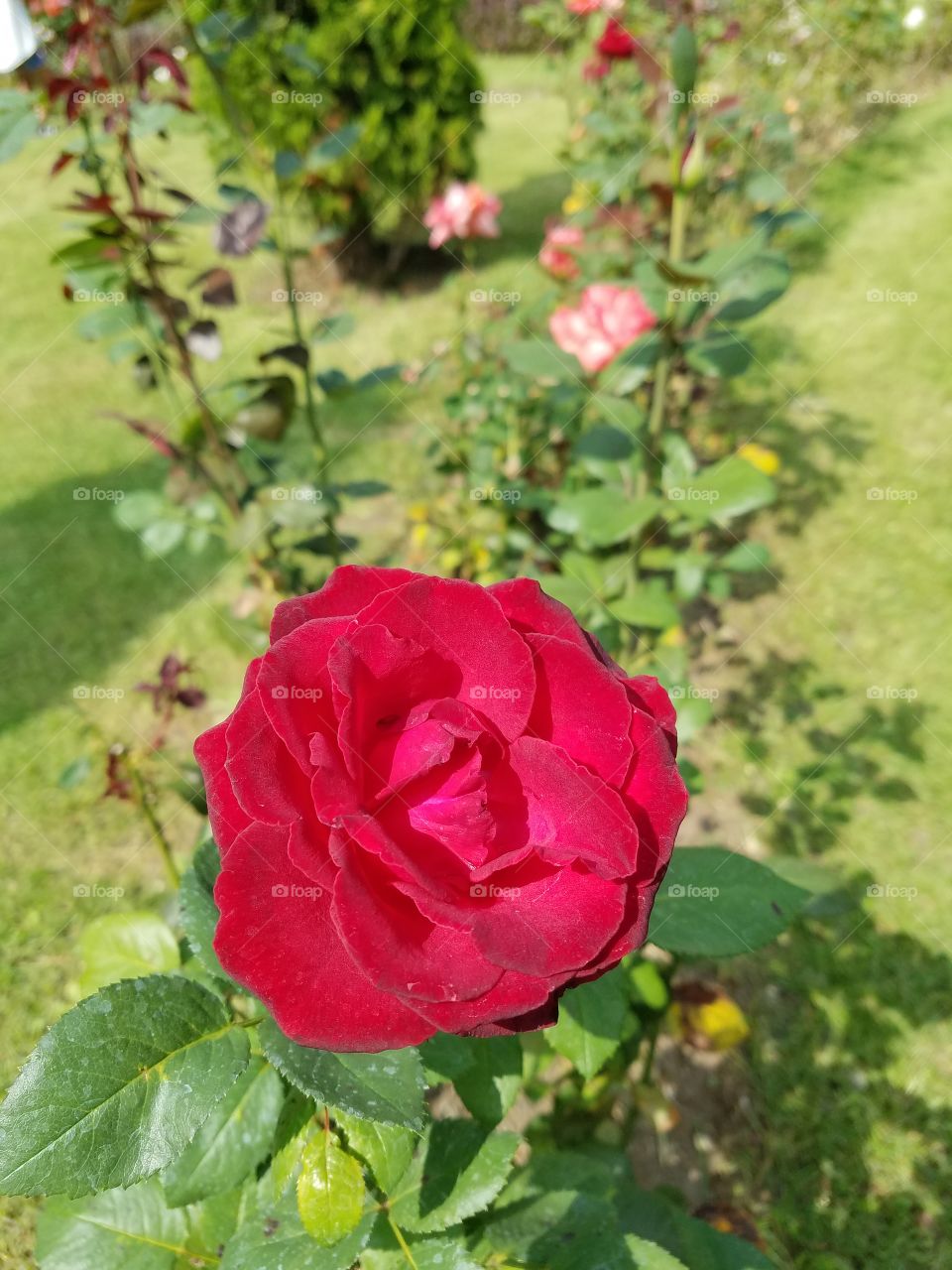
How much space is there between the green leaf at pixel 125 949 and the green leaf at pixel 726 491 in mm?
1133

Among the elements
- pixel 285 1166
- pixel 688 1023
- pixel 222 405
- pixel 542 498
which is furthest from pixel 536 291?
pixel 285 1166

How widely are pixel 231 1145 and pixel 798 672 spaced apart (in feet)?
9.03

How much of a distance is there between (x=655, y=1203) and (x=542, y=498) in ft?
6.38

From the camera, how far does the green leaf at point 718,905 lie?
99 centimetres

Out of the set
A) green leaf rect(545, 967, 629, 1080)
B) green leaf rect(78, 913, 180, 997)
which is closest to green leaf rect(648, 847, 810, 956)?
green leaf rect(545, 967, 629, 1080)

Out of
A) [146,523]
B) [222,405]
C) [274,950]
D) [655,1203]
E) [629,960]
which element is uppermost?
[274,950]

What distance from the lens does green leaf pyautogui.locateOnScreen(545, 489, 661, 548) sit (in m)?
1.64

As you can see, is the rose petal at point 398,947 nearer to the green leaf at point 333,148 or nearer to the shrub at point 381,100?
the green leaf at point 333,148

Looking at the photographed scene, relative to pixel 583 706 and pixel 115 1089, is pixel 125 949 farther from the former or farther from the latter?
pixel 583 706

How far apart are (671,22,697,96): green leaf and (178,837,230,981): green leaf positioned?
1.32 meters

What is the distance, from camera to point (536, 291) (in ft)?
18.5

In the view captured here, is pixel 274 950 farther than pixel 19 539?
No

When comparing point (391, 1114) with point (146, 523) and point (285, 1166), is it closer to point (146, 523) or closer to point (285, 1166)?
point (285, 1166)

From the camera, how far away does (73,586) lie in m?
3.73
